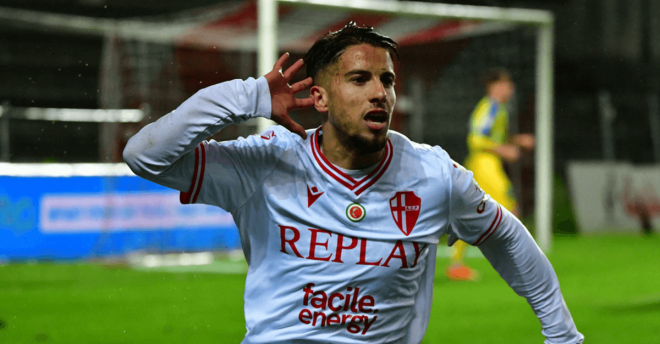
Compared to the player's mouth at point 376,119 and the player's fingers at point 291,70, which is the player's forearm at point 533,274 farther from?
the player's fingers at point 291,70

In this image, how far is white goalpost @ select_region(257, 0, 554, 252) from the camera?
21.4 ft

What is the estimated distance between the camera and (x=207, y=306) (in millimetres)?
5832

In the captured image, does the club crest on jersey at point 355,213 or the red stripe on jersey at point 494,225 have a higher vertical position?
the club crest on jersey at point 355,213

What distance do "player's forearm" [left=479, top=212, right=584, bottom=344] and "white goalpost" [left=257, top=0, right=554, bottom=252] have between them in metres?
4.02

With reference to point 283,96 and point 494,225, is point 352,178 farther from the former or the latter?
point 494,225

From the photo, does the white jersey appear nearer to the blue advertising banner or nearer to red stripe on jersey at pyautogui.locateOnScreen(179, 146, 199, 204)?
red stripe on jersey at pyautogui.locateOnScreen(179, 146, 199, 204)

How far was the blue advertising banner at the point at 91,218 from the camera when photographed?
329 inches

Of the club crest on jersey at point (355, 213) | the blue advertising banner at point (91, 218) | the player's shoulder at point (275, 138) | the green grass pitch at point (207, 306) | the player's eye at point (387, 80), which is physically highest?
the player's eye at point (387, 80)

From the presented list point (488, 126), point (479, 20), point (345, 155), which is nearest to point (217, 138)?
point (488, 126)

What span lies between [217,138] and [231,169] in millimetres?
5461

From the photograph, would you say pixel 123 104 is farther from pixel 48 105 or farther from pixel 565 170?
pixel 565 170

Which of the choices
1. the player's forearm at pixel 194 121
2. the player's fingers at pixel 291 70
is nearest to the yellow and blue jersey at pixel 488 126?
the player's fingers at pixel 291 70

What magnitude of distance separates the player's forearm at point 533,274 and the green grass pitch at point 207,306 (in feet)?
7.00

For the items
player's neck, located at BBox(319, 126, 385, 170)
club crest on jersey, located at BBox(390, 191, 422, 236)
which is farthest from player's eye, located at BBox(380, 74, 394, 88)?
club crest on jersey, located at BBox(390, 191, 422, 236)
